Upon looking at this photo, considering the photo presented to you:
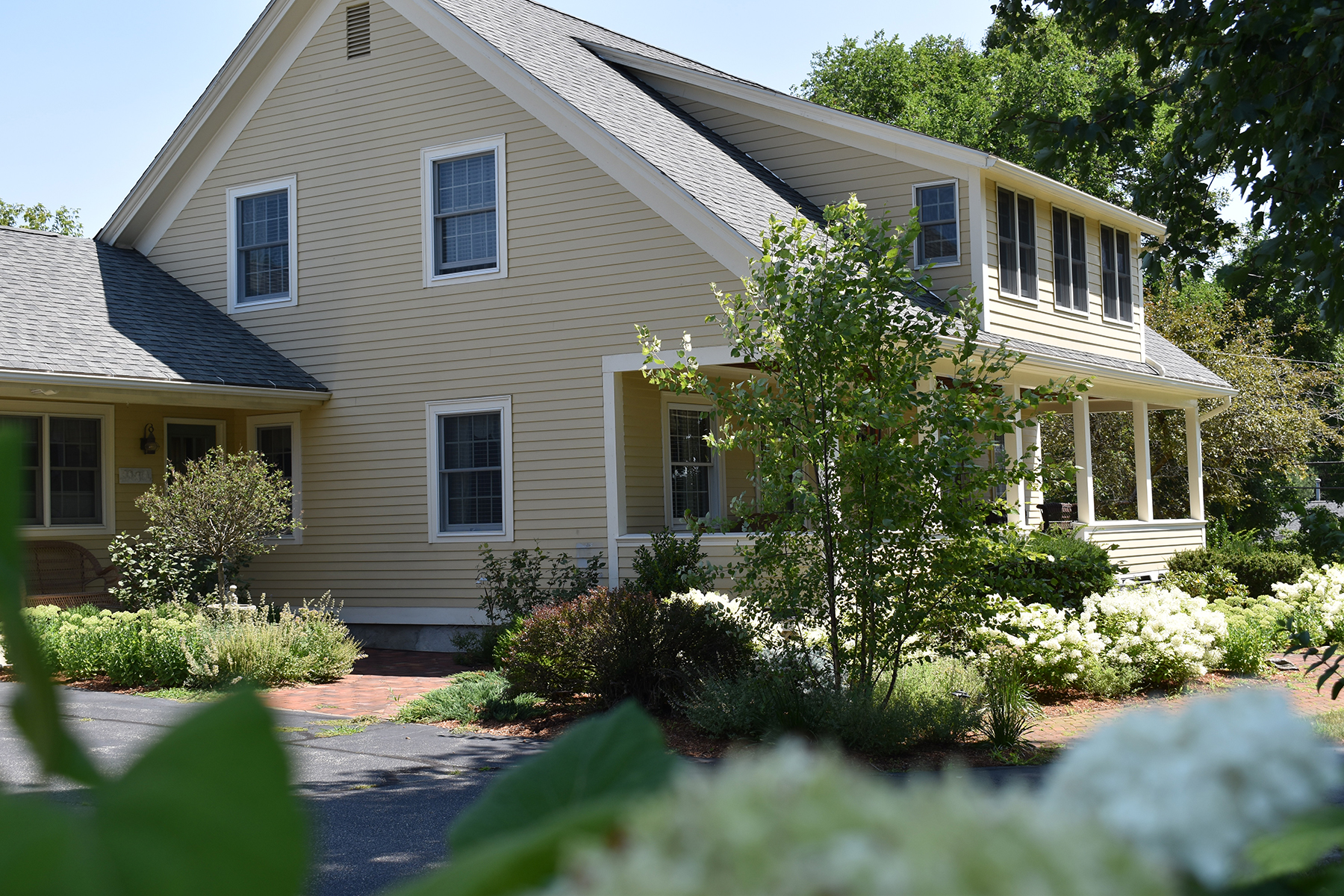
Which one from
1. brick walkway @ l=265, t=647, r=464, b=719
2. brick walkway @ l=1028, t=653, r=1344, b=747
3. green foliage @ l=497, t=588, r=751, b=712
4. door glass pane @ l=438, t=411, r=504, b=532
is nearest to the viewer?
brick walkway @ l=1028, t=653, r=1344, b=747

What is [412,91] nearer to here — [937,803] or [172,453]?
[172,453]

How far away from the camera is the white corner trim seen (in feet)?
47.2

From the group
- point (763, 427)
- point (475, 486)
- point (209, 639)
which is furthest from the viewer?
point (475, 486)

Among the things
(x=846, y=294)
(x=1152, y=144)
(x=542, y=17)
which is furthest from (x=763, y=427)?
(x=1152, y=144)

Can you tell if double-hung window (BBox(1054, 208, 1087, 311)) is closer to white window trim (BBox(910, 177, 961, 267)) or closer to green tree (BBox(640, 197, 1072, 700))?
white window trim (BBox(910, 177, 961, 267))

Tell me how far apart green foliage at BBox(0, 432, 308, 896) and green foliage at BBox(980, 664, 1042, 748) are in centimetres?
877

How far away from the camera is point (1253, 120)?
6.14 metres

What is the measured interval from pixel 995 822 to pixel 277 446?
16.8m

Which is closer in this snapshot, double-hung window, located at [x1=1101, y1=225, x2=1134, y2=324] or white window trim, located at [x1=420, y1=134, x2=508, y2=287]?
white window trim, located at [x1=420, y1=134, x2=508, y2=287]

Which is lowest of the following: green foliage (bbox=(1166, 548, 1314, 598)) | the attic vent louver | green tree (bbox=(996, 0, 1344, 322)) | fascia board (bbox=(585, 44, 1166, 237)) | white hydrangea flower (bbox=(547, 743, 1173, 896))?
green foliage (bbox=(1166, 548, 1314, 598))

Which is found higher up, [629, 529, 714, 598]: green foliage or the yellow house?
the yellow house

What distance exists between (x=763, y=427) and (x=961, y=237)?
785 cm

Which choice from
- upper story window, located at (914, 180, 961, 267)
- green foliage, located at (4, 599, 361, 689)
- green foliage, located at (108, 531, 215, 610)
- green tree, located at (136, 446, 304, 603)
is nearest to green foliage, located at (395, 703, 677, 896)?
green foliage, located at (4, 599, 361, 689)

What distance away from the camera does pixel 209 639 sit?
37.6ft
